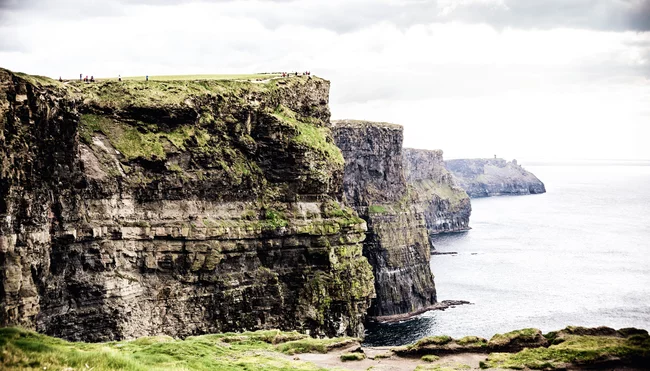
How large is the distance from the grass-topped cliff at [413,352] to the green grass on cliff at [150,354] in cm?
8

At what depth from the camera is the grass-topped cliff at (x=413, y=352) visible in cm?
4881

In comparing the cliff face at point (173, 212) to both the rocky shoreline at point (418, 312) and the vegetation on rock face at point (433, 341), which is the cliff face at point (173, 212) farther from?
the rocky shoreline at point (418, 312)

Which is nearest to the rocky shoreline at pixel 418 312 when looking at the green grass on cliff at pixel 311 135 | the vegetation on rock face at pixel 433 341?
the green grass on cliff at pixel 311 135

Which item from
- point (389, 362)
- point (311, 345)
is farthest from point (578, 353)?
point (311, 345)

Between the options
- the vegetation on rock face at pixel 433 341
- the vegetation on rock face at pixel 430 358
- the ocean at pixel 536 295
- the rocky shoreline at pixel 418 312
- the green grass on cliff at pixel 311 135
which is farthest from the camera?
the rocky shoreline at pixel 418 312

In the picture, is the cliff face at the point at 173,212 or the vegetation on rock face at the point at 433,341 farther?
the cliff face at the point at 173,212

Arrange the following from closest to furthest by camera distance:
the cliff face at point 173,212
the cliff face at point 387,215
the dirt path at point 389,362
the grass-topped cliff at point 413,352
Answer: the grass-topped cliff at point 413,352, the dirt path at point 389,362, the cliff face at point 173,212, the cliff face at point 387,215

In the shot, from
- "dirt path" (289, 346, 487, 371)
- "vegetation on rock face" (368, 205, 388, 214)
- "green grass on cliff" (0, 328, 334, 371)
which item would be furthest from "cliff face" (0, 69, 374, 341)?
"vegetation on rock face" (368, 205, 388, 214)

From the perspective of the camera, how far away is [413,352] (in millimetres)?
57312

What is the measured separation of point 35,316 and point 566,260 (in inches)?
6149

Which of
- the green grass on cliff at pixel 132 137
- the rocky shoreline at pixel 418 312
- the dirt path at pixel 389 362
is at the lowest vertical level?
the rocky shoreline at pixel 418 312

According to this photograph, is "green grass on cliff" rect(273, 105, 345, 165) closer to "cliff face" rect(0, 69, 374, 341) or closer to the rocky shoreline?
"cliff face" rect(0, 69, 374, 341)

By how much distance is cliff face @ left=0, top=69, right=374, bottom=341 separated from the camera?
59.4m

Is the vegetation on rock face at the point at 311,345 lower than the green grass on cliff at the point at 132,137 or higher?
lower
